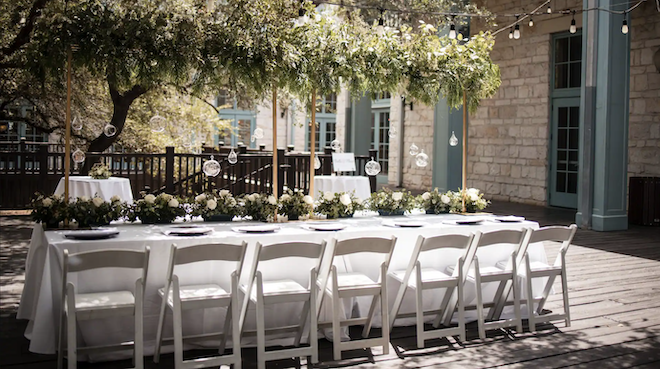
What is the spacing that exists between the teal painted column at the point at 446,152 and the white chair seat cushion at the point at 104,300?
35.1ft

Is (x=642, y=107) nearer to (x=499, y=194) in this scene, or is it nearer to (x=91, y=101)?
(x=499, y=194)

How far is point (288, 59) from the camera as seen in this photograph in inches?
202

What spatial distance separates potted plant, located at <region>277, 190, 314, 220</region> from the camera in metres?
5.42

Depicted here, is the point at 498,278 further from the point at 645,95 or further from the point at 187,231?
the point at 645,95

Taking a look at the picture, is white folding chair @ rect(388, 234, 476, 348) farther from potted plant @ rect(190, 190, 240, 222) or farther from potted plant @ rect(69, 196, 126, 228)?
potted plant @ rect(69, 196, 126, 228)

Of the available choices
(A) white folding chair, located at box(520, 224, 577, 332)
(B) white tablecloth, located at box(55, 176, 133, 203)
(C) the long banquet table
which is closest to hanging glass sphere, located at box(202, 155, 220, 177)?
(C) the long banquet table

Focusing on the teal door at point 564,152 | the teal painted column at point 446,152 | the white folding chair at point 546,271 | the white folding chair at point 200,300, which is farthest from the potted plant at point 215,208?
the teal door at point 564,152

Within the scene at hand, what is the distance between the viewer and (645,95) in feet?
37.4

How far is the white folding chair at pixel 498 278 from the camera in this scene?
4594mm

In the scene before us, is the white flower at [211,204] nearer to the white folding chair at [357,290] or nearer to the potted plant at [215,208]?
the potted plant at [215,208]

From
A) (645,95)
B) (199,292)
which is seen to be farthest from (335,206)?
(645,95)

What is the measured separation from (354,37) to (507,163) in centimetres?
984

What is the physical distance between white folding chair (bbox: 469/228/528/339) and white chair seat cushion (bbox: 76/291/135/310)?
2.30 m

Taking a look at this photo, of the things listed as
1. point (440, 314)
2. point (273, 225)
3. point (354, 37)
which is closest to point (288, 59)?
point (354, 37)
